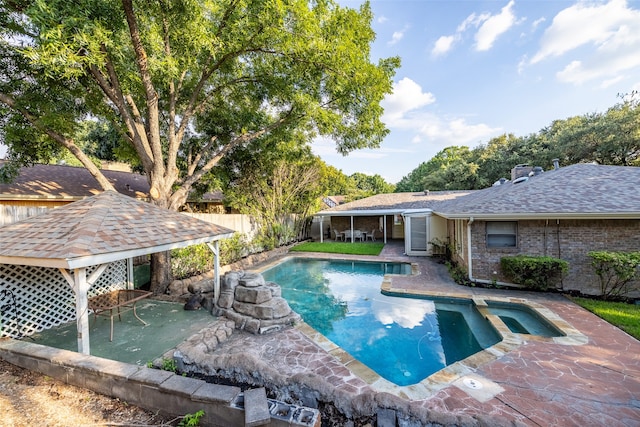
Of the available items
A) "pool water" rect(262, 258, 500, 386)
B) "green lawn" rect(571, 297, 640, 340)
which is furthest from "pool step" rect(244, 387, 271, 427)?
"green lawn" rect(571, 297, 640, 340)

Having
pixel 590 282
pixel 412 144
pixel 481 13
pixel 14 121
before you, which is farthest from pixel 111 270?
pixel 412 144

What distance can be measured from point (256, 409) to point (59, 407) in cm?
282

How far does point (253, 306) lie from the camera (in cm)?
638

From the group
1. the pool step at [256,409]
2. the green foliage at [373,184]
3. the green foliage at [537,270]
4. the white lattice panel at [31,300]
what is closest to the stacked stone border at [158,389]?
the pool step at [256,409]

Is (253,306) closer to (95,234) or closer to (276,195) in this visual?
Result: (95,234)

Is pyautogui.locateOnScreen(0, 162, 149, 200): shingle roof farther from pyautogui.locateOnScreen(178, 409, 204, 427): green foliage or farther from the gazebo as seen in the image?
pyautogui.locateOnScreen(178, 409, 204, 427): green foliage

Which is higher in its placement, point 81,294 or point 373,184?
point 373,184

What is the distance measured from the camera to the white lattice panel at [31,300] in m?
5.28

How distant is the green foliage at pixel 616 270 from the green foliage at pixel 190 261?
1324 cm

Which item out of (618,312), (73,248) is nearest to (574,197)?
(618,312)

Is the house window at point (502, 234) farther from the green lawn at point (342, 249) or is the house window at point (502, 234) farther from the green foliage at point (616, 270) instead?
the green lawn at point (342, 249)

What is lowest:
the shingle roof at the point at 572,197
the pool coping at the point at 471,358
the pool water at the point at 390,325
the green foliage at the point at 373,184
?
the pool water at the point at 390,325

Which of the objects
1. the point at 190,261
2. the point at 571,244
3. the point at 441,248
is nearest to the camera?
the point at 571,244

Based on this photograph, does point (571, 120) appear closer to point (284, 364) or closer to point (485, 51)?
point (485, 51)
